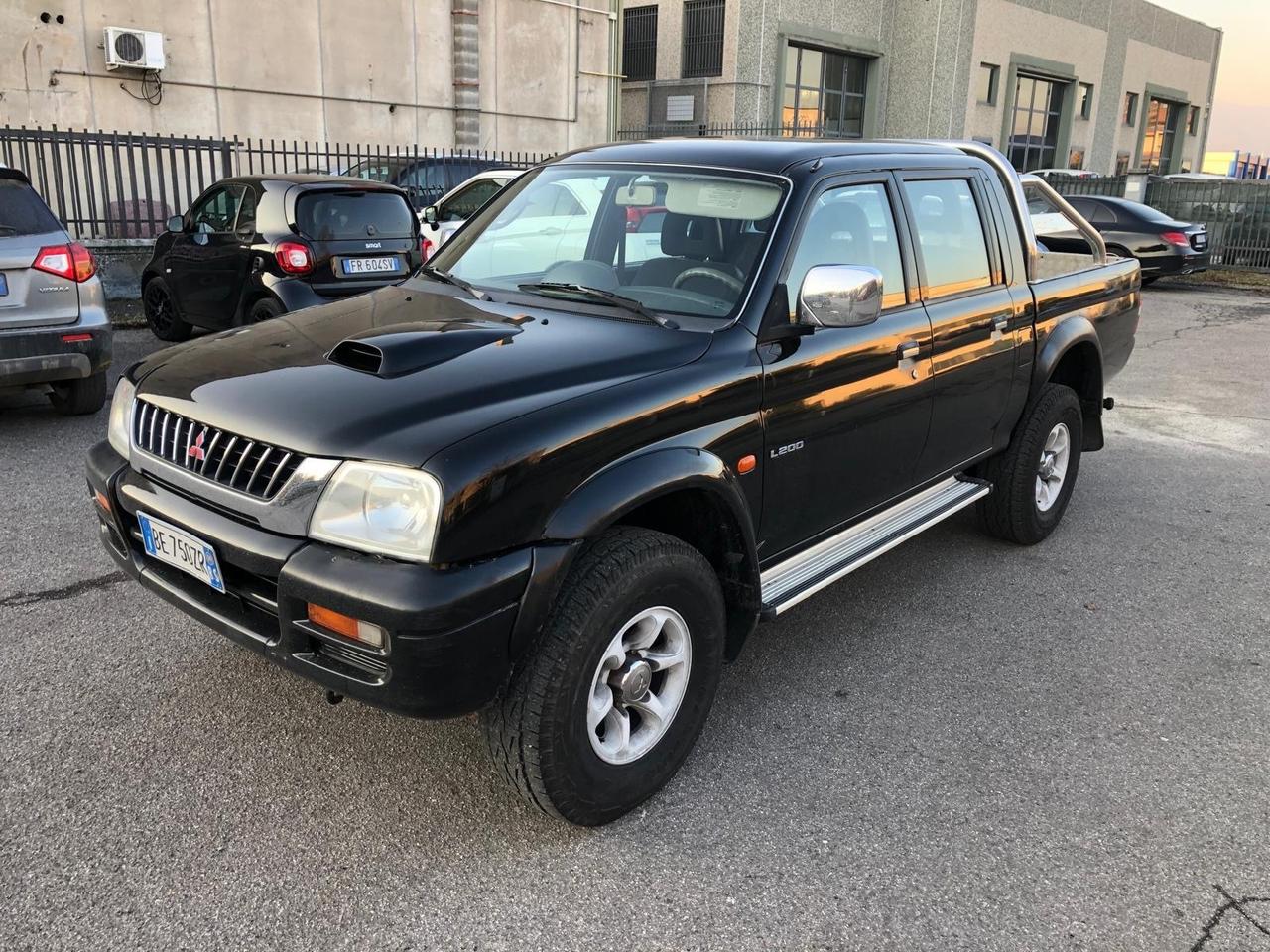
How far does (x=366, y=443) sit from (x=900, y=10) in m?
33.1

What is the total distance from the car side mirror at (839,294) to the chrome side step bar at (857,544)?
2.75 ft

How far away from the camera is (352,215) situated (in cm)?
848

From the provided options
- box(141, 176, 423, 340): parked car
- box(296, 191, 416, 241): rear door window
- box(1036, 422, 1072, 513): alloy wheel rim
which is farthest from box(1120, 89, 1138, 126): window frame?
box(1036, 422, 1072, 513): alloy wheel rim

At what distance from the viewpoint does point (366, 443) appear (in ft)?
7.82

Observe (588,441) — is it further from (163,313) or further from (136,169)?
(136,169)

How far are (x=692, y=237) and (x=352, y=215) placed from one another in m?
5.84

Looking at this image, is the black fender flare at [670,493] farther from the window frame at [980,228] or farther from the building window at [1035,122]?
the building window at [1035,122]

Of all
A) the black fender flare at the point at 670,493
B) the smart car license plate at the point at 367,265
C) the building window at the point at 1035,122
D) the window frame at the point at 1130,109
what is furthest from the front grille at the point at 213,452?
the window frame at the point at 1130,109

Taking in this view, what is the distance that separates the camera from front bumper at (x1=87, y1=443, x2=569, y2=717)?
2.29 metres

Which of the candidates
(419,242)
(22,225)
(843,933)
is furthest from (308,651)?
(419,242)

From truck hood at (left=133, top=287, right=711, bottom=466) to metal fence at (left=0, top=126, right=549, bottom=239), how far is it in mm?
9340

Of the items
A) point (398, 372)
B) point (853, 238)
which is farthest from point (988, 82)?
point (398, 372)

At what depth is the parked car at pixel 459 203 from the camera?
34.8ft

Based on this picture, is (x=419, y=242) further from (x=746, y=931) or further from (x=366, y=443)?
(x=746, y=931)
